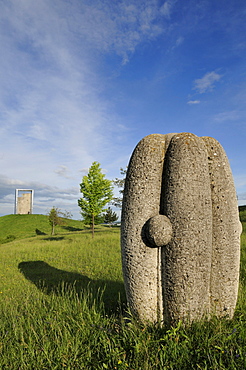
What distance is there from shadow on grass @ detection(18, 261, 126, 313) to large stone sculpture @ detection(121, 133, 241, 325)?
4.44ft

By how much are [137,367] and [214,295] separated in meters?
1.68

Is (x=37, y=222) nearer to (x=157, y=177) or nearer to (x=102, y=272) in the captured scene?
(x=102, y=272)

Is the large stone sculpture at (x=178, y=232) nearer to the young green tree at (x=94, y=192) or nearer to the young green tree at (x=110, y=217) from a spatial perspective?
the young green tree at (x=94, y=192)

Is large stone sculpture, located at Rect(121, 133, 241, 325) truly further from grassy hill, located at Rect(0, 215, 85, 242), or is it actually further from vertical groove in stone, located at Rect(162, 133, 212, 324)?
grassy hill, located at Rect(0, 215, 85, 242)

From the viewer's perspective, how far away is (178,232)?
3.54 m

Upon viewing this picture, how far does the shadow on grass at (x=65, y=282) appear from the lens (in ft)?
18.0

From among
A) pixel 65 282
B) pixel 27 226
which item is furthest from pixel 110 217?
pixel 65 282

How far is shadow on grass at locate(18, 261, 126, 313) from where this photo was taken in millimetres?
5496

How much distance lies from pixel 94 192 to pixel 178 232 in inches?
724

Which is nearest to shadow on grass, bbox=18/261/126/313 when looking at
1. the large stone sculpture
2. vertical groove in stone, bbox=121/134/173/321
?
vertical groove in stone, bbox=121/134/173/321

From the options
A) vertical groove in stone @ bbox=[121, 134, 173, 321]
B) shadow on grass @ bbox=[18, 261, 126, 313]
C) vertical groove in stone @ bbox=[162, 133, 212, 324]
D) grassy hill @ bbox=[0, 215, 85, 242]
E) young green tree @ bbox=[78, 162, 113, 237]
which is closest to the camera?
vertical groove in stone @ bbox=[162, 133, 212, 324]

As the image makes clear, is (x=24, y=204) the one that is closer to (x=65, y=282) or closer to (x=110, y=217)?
(x=110, y=217)

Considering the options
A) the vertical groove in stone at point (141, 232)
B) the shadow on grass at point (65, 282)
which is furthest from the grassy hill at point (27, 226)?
the vertical groove in stone at point (141, 232)

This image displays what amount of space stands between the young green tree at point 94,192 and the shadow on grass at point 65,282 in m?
10.0
